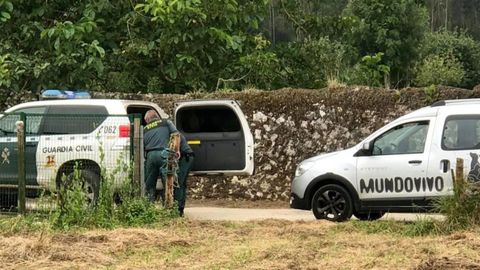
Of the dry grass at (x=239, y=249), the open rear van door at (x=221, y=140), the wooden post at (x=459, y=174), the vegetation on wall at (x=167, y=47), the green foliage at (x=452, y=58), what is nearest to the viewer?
the dry grass at (x=239, y=249)

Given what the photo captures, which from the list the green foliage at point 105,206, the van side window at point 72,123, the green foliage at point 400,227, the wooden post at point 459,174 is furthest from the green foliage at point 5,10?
the wooden post at point 459,174

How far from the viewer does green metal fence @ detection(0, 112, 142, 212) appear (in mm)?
10266

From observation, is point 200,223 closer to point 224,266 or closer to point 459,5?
point 224,266

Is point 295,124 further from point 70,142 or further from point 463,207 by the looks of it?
point 463,207

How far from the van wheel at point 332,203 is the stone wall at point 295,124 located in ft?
10.3

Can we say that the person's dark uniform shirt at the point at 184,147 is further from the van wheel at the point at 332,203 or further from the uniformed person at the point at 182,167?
the van wheel at the point at 332,203

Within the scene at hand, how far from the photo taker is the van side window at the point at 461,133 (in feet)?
32.6

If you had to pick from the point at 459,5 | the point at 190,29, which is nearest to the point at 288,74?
the point at 190,29

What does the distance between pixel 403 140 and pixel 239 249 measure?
3.69 meters

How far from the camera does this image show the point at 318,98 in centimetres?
1398

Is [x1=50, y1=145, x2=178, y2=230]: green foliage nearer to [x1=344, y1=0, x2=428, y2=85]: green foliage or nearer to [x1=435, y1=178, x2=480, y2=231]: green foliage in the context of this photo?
[x1=435, y1=178, x2=480, y2=231]: green foliage

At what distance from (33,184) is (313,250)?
484 centimetres

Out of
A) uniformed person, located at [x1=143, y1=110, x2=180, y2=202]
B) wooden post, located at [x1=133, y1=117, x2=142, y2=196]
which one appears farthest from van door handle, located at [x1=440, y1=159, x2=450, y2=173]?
wooden post, located at [x1=133, y1=117, x2=142, y2=196]

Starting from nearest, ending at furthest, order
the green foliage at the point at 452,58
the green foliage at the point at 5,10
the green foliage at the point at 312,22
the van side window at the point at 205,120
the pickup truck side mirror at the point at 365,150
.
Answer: the pickup truck side mirror at the point at 365,150 → the van side window at the point at 205,120 → the green foliage at the point at 5,10 → the green foliage at the point at 312,22 → the green foliage at the point at 452,58
